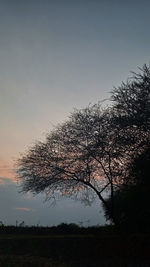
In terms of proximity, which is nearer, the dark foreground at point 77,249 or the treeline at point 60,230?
the dark foreground at point 77,249

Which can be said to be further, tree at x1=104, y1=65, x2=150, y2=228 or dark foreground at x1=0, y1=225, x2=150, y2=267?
tree at x1=104, y1=65, x2=150, y2=228

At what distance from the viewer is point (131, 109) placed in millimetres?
21672

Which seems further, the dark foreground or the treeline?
the treeline

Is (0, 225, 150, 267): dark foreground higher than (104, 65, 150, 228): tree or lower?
lower

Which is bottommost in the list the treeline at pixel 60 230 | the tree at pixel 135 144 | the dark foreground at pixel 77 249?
the dark foreground at pixel 77 249

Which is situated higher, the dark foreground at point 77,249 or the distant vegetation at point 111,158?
the distant vegetation at point 111,158

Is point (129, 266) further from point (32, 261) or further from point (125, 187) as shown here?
point (125, 187)

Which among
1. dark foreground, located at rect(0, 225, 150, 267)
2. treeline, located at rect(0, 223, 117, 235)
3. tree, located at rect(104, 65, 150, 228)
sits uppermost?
tree, located at rect(104, 65, 150, 228)

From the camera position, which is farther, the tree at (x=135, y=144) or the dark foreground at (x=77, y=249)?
the tree at (x=135, y=144)

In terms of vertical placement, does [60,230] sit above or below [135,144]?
below

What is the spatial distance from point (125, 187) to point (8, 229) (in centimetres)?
920

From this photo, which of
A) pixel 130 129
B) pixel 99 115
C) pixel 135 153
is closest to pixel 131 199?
pixel 135 153

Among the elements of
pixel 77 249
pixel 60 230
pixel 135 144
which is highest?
pixel 135 144

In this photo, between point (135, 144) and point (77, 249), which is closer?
point (77, 249)
